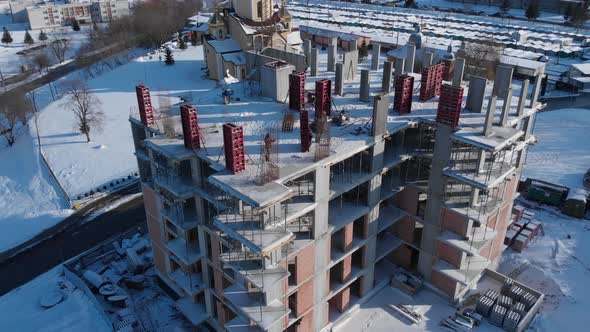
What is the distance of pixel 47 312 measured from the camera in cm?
3341

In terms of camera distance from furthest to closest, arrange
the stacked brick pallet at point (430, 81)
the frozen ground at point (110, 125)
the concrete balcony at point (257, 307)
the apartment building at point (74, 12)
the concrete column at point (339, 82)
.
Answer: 1. the apartment building at point (74, 12)
2. the frozen ground at point (110, 125)
3. the concrete column at point (339, 82)
4. the stacked brick pallet at point (430, 81)
5. the concrete balcony at point (257, 307)

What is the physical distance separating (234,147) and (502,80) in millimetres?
20181

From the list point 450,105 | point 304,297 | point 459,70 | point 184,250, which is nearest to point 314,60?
point 459,70

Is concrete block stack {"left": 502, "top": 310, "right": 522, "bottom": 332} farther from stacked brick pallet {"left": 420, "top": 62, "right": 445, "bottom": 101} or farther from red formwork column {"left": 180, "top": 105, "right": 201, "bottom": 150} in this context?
red formwork column {"left": 180, "top": 105, "right": 201, "bottom": 150}

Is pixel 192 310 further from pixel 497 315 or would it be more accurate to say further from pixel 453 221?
pixel 497 315

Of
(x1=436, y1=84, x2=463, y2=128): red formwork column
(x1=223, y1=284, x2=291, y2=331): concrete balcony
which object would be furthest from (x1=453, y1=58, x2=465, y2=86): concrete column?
(x1=223, y1=284, x2=291, y2=331): concrete balcony

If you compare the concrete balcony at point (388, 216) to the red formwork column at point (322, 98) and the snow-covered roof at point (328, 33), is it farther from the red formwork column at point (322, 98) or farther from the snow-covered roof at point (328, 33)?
the snow-covered roof at point (328, 33)

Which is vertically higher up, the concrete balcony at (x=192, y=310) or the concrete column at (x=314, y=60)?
the concrete column at (x=314, y=60)

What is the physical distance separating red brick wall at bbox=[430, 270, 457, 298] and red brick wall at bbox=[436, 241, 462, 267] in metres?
1.17

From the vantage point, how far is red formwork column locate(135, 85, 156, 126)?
27.9m

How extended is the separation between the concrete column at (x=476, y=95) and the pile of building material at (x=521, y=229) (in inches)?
517

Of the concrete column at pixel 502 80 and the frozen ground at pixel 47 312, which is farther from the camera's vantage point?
the frozen ground at pixel 47 312

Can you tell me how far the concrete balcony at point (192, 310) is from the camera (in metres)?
30.5

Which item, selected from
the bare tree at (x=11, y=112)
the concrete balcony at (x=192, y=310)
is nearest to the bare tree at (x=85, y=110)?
Answer: the bare tree at (x=11, y=112)
